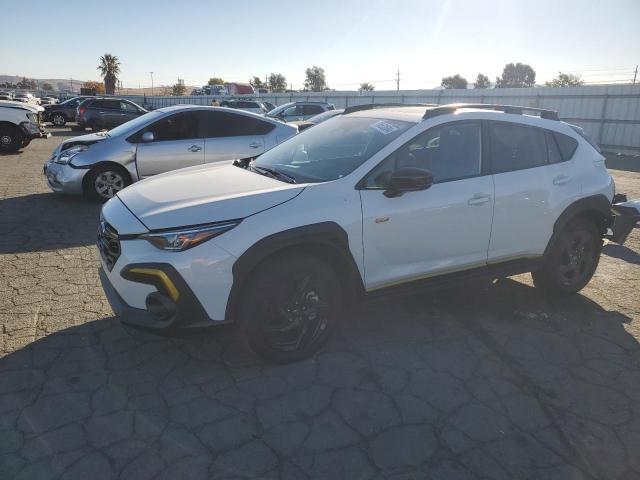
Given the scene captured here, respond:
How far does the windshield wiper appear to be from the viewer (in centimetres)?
358

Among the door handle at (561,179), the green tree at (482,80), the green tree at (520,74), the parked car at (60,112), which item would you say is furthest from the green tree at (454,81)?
the door handle at (561,179)

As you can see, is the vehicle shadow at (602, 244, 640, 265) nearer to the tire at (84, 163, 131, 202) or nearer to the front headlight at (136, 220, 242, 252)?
the front headlight at (136, 220, 242, 252)

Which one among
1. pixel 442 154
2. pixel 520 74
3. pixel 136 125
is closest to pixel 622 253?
pixel 442 154

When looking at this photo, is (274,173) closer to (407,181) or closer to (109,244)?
(407,181)

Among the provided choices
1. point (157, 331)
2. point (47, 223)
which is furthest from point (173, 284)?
point (47, 223)

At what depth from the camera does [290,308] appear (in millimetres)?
3199

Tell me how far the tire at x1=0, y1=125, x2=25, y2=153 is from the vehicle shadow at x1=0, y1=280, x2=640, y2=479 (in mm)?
12348

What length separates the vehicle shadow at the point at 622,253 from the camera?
5.88 meters

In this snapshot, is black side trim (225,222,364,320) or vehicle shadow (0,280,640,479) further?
black side trim (225,222,364,320)

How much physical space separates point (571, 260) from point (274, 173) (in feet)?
9.33

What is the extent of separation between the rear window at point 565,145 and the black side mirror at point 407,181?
1.73m

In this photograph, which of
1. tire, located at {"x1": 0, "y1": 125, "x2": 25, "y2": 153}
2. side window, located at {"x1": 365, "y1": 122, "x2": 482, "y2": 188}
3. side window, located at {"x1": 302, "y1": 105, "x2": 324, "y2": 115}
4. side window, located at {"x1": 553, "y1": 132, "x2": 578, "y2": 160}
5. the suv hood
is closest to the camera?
the suv hood

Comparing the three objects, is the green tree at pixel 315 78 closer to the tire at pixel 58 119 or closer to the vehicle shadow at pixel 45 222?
the tire at pixel 58 119

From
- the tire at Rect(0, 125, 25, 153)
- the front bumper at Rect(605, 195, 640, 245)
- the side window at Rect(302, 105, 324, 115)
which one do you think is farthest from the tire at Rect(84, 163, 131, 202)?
the side window at Rect(302, 105, 324, 115)
